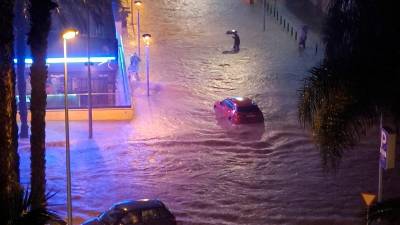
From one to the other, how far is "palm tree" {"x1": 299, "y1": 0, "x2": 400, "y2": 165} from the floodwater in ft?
27.0

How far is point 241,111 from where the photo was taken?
103 feet

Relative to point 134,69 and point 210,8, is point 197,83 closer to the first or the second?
point 134,69

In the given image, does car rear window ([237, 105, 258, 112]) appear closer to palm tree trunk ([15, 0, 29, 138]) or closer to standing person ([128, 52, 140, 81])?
standing person ([128, 52, 140, 81])

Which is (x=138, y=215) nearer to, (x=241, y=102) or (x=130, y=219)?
(x=130, y=219)

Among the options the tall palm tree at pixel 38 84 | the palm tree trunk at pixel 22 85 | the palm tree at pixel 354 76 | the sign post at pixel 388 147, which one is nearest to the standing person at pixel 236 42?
the palm tree trunk at pixel 22 85

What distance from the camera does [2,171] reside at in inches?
408

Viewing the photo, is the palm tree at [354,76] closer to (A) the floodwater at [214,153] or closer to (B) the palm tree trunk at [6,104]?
(B) the palm tree trunk at [6,104]

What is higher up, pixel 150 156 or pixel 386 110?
pixel 386 110

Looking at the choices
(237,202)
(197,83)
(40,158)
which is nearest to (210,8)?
(197,83)

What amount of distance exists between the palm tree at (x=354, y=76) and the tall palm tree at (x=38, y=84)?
7.38 meters

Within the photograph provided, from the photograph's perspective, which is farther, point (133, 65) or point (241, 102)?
point (133, 65)

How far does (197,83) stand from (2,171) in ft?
91.1

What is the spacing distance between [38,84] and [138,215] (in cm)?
438

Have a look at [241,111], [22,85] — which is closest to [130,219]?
[241,111]
